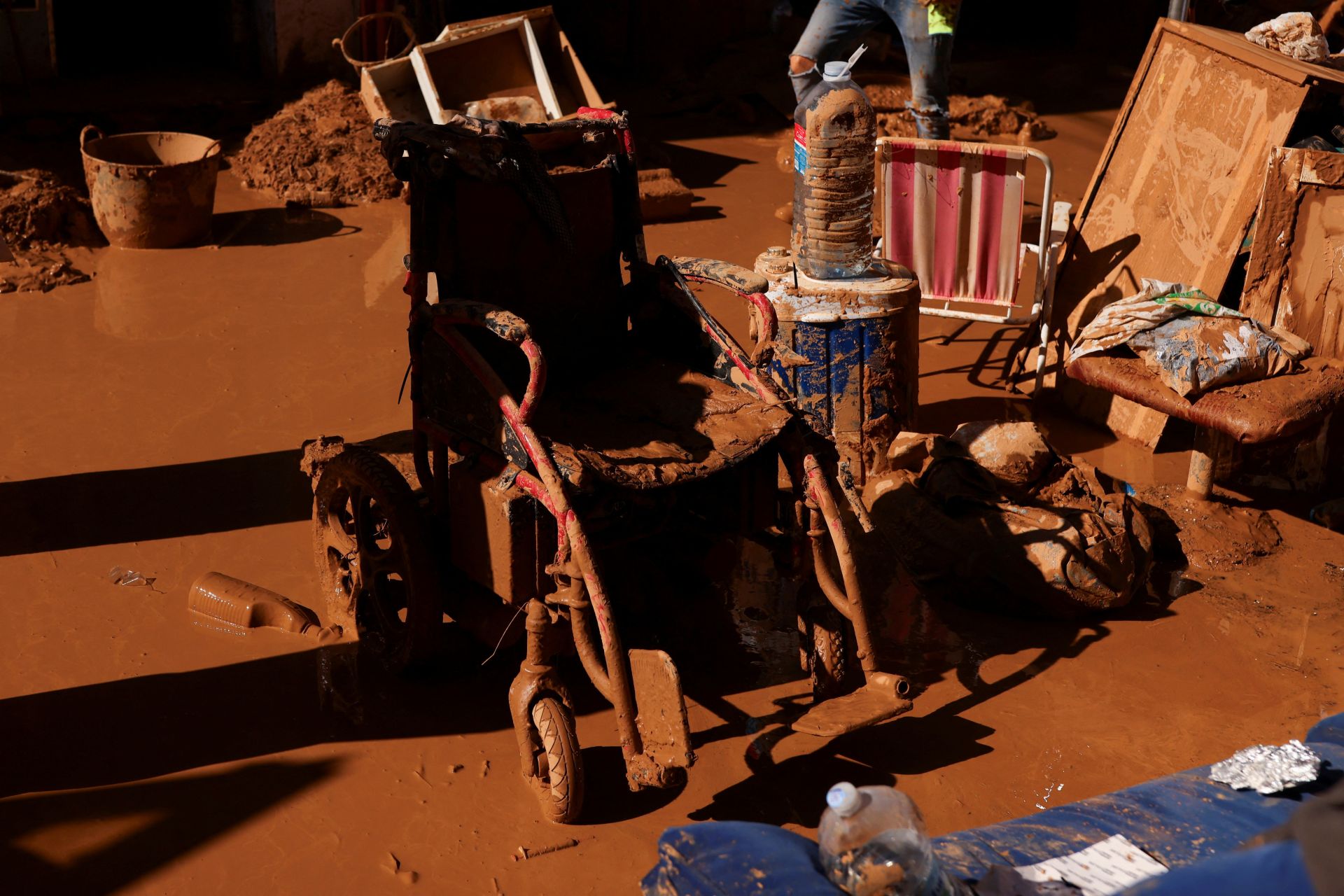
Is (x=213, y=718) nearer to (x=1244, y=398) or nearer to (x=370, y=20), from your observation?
(x=1244, y=398)

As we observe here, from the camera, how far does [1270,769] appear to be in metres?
3.04

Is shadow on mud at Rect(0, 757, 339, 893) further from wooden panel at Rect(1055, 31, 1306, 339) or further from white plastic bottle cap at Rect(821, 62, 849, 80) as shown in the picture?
wooden panel at Rect(1055, 31, 1306, 339)

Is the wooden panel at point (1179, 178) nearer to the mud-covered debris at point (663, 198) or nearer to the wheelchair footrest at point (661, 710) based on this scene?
the mud-covered debris at point (663, 198)

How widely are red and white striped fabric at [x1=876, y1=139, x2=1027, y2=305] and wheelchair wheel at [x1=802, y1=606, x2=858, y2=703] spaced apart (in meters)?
2.56

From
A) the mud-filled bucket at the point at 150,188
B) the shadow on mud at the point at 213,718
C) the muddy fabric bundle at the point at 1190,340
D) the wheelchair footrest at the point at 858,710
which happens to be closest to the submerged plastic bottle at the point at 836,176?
the muddy fabric bundle at the point at 1190,340

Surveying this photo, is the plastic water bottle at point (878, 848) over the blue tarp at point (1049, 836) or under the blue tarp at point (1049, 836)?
over

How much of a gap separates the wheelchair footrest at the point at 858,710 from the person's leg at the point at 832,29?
4399 millimetres

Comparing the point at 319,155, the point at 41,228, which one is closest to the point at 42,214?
the point at 41,228

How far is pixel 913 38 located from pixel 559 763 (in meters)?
4.98

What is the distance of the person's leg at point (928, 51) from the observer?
22.8ft

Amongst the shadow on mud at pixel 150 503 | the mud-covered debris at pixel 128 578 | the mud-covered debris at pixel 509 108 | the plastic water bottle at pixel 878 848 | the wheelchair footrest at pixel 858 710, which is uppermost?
the mud-covered debris at pixel 509 108

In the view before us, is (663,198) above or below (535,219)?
below

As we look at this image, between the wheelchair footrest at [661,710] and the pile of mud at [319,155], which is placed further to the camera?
the pile of mud at [319,155]

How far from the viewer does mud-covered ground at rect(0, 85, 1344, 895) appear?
3.61 meters
